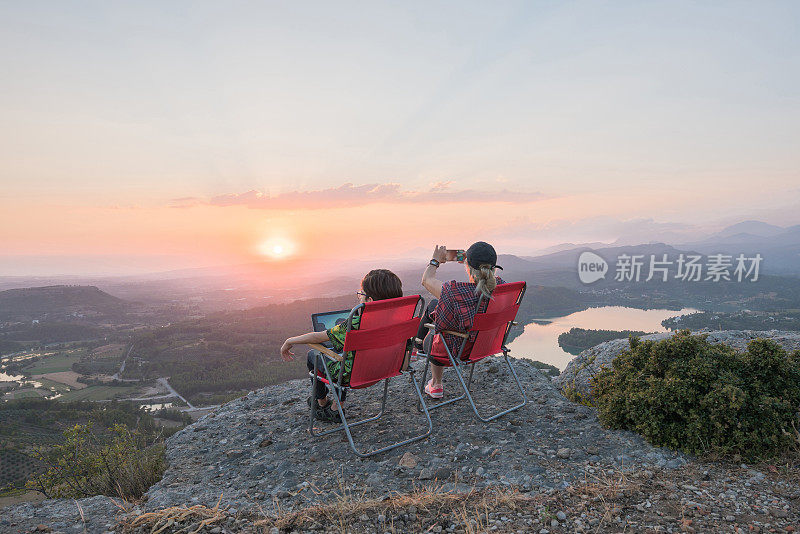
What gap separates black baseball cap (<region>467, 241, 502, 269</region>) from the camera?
4.78 meters

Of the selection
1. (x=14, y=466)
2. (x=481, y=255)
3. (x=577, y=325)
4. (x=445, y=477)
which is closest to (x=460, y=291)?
(x=481, y=255)

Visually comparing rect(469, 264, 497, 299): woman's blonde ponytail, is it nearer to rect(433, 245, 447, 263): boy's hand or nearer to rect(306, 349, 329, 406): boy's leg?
rect(433, 245, 447, 263): boy's hand

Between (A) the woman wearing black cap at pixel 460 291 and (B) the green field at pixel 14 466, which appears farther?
(B) the green field at pixel 14 466

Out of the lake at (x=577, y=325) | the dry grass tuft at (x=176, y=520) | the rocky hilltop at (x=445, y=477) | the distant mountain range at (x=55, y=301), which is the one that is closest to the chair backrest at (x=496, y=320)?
the rocky hilltop at (x=445, y=477)

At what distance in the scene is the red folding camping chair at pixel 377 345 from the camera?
3.96 metres

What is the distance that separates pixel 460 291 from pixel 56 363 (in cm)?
Result: 10333

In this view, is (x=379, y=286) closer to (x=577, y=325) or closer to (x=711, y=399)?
(x=711, y=399)

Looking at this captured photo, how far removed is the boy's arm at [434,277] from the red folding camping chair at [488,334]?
1.56 feet

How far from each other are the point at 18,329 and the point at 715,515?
143m

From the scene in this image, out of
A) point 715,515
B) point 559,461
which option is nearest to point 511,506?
point 559,461

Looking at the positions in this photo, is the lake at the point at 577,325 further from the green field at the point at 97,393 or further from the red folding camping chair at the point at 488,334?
the green field at the point at 97,393

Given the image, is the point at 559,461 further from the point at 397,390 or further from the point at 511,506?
the point at 397,390

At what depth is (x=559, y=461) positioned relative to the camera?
383 cm

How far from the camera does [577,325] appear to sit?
69875mm
